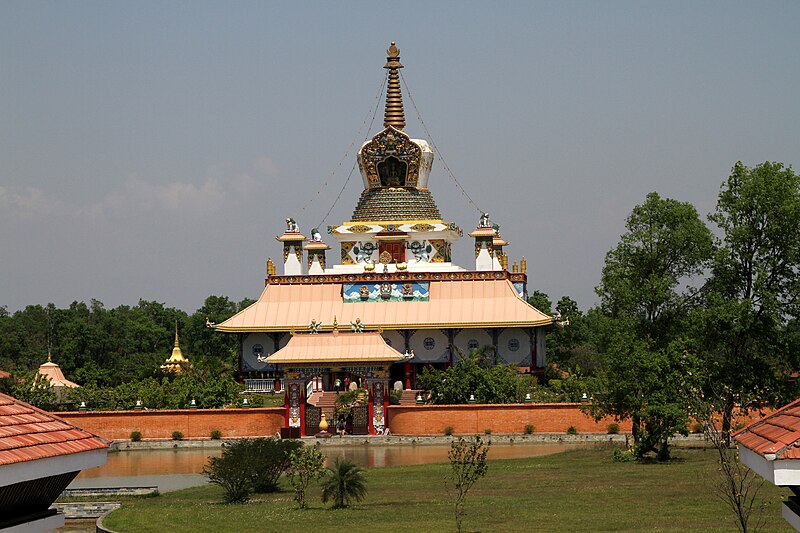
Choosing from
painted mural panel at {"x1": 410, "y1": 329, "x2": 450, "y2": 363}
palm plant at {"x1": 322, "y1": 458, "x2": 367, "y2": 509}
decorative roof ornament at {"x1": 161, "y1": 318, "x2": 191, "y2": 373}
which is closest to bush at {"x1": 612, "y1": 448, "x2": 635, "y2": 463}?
palm plant at {"x1": 322, "y1": 458, "x2": 367, "y2": 509}

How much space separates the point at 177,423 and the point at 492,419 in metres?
9.90

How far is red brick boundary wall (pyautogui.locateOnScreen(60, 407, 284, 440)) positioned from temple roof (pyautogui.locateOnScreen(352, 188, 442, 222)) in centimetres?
2149

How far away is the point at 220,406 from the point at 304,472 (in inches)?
827

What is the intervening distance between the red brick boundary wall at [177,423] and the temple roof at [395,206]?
21.5 metres

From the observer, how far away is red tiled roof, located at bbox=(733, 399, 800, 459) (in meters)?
10.1

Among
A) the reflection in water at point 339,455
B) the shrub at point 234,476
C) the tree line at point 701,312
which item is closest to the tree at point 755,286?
→ the tree line at point 701,312

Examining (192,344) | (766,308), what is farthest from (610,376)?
(192,344)

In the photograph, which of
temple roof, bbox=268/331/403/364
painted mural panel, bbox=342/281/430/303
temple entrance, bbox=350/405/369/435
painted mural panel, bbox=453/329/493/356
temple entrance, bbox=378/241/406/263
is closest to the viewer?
temple entrance, bbox=350/405/369/435

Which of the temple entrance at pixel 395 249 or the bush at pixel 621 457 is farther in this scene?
the temple entrance at pixel 395 249

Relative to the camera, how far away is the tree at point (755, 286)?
117ft

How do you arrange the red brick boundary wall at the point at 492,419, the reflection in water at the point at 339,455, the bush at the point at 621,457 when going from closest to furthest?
the bush at the point at 621,457 < the reflection in water at the point at 339,455 < the red brick boundary wall at the point at 492,419

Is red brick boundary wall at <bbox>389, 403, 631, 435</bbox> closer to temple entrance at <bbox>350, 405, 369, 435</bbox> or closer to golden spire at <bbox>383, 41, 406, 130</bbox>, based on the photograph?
temple entrance at <bbox>350, 405, 369, 435</bbox>

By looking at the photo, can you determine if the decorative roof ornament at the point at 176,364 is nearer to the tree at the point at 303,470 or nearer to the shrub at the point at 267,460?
the shrub at the point at 267,460

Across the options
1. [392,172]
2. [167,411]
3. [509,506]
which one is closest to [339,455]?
[167,411]
